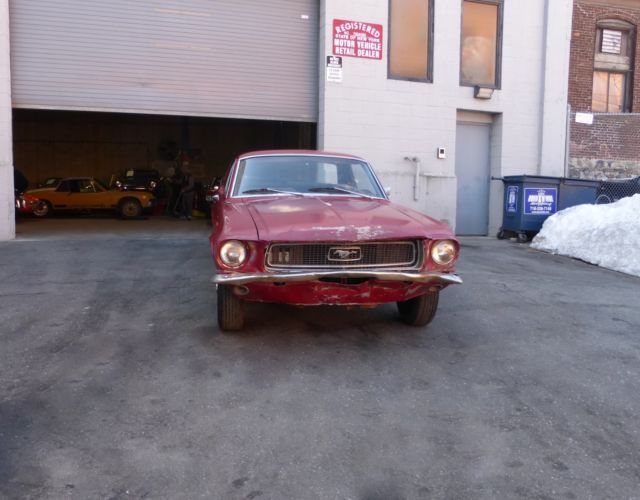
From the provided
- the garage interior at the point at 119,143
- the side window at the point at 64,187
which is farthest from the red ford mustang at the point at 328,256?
the garage interior at the point at 119,143

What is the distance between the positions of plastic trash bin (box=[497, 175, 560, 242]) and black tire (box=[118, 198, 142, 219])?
1161 centimetres

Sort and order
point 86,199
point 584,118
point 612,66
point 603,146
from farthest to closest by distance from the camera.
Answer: point 86,199 → point 612,66 → point 603,146 → point 584,118

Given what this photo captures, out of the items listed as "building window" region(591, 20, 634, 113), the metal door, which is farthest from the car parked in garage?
"building window" region(591, 20, 634, 113)

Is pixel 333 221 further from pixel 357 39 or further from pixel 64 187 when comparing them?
pixel 64 187

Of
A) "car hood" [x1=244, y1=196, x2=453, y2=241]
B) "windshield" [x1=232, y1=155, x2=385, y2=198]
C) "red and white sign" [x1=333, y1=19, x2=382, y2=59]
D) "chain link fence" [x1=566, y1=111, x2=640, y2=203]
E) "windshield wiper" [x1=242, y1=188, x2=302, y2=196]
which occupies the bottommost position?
"car hood" [x1=244, y1=196, x2=453, y2=241]

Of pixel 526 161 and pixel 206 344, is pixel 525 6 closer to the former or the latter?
pixel 526 161

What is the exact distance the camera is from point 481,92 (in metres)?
12.7

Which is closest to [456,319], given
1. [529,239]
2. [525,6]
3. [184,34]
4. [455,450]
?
[455,450]

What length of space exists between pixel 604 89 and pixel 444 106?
514cm

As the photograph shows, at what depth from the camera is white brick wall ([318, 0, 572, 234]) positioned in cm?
1194

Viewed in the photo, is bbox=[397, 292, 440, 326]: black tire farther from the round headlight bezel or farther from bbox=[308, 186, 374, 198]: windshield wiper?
the round headlight bezel

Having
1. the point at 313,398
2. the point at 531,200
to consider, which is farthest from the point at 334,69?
the point at 313,398

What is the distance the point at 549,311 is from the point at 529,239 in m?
6.40

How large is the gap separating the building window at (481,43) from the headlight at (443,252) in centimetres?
920
